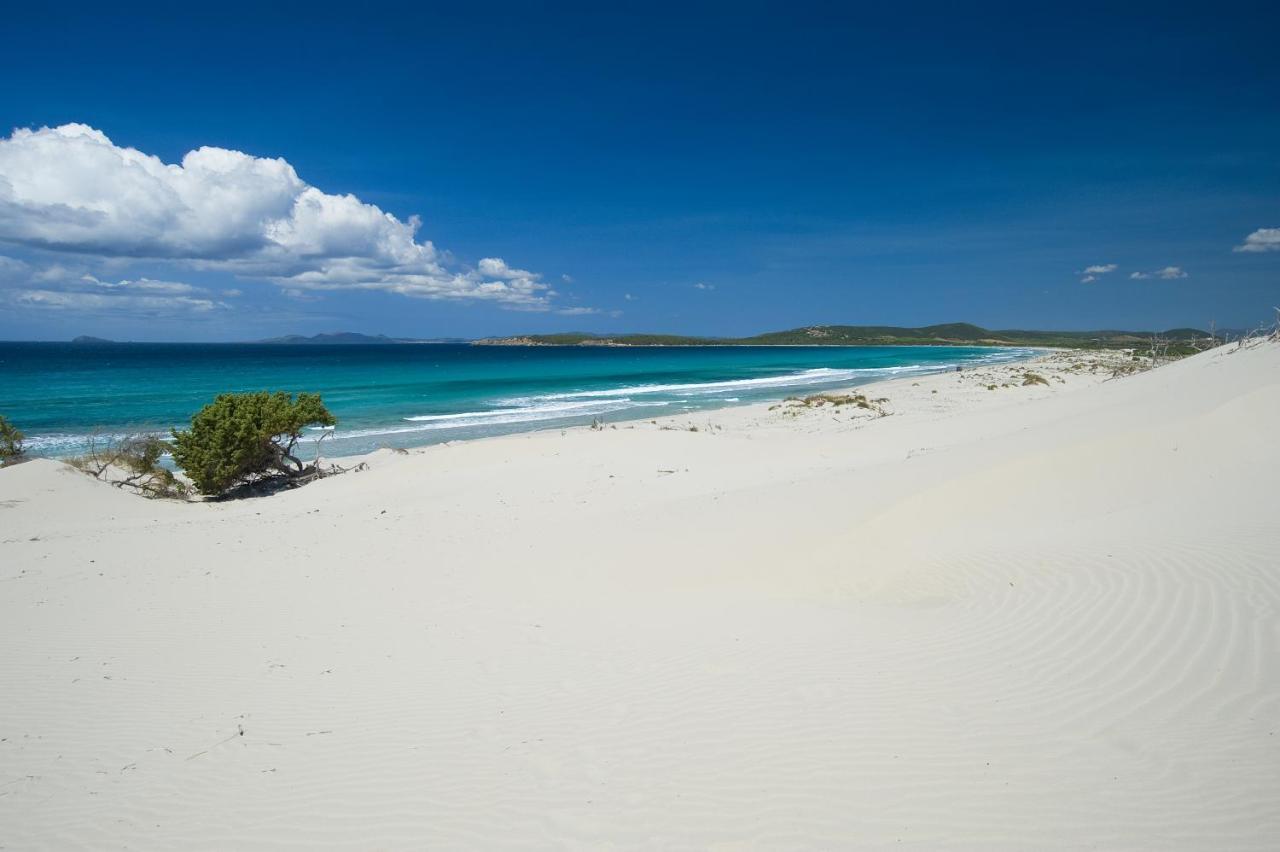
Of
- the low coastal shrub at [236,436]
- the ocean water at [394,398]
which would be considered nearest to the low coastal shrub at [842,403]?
the ocean water at [394,398]

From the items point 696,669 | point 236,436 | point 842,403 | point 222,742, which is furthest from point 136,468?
point 842,403

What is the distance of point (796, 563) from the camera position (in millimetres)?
9070

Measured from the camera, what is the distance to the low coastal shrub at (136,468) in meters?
17.8

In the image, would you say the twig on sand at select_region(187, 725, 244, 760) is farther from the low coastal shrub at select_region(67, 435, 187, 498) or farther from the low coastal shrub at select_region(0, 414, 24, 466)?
the low coastal shrub at select_region(0, 414, 24, 466)

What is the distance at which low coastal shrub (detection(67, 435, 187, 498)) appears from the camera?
58.5 ft

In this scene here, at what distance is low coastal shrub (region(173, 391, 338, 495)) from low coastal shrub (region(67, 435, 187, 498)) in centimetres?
113

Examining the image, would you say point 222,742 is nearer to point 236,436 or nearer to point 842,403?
point 236,436

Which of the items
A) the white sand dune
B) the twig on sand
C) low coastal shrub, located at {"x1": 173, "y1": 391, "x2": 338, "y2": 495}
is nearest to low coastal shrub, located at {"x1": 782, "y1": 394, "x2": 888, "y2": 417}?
the white sand dune

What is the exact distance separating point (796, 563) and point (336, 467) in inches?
662

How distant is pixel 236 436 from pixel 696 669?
55.4 ft

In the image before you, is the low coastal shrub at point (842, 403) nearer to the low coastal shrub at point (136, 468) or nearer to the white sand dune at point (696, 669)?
the white sand dune at point (696, 669)

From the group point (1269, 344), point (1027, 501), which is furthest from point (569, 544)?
point (1269, 344)

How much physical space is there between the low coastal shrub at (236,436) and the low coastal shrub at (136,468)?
1.13 meters

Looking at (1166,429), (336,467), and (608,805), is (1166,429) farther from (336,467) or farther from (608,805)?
(336,467)
